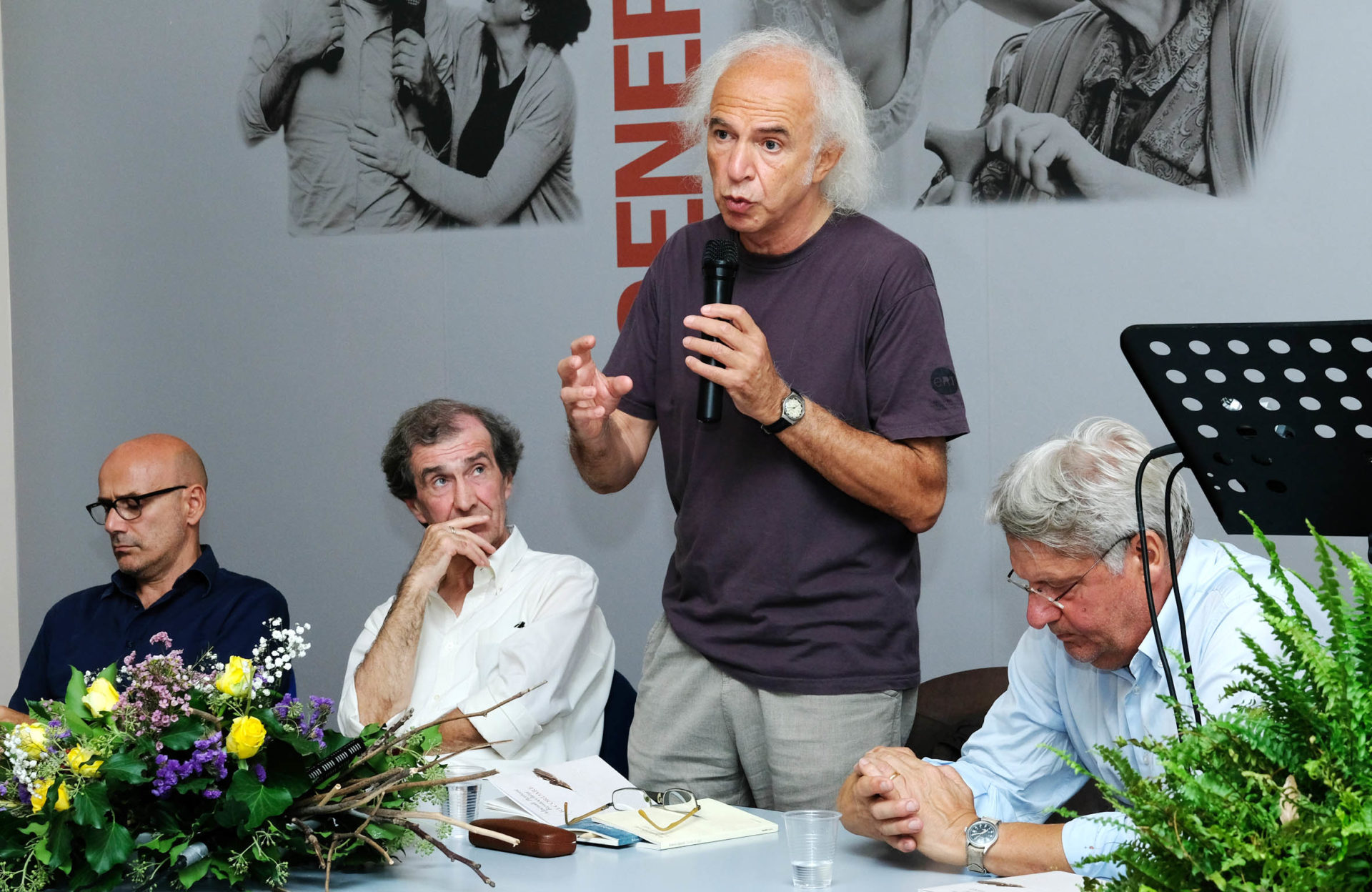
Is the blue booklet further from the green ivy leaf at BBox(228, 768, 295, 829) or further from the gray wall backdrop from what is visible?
the gray wall backdrop

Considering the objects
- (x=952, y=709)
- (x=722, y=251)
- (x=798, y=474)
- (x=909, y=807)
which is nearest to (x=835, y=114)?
(x=722, y=251)

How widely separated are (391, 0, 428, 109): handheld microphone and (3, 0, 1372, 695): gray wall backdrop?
43 centimetres

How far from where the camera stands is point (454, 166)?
4.11 metres

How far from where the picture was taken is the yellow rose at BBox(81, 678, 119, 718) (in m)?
1.78

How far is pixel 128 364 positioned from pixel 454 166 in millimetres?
1395

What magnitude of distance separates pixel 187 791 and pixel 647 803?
68cm

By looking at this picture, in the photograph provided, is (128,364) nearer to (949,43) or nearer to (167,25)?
(167,25)

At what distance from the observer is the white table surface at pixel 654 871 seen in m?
1.76

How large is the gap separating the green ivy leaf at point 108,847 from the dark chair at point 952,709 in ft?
4.91

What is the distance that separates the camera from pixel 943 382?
242 cm

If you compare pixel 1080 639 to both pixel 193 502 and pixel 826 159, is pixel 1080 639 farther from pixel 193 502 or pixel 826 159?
pixel 193 502

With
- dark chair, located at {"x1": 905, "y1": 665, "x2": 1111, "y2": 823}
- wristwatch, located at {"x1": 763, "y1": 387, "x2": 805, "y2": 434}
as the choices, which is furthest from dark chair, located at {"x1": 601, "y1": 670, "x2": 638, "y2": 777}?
wristwatch, located at {"x1": 763, "y1": 387, "x2": 805, "y2": 434}

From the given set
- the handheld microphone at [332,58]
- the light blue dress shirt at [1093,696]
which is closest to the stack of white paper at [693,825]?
the light blue dress shirt at [1093,696]

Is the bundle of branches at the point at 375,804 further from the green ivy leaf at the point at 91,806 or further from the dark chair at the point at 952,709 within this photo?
the dark chair at the point at 952,709
